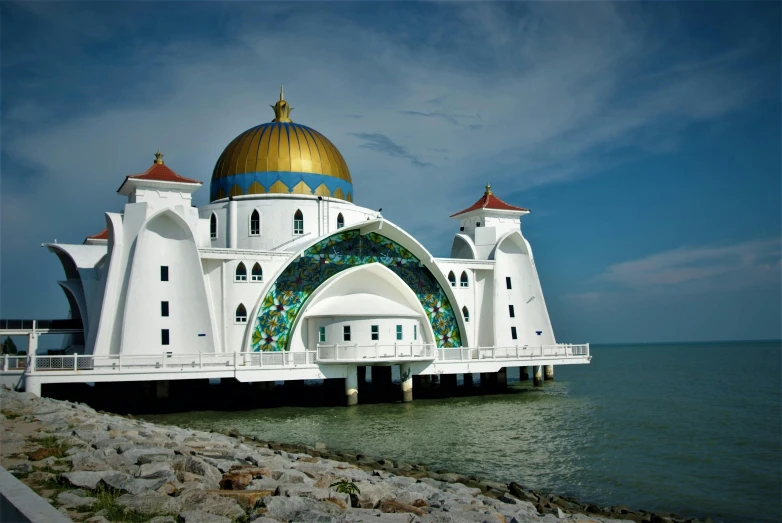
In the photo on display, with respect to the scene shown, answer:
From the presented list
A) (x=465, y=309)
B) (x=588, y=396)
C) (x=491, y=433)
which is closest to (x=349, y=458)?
(x=491, y=433)

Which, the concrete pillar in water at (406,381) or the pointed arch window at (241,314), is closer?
the pointed arch window at (241,314)

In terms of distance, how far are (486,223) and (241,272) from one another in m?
13.4

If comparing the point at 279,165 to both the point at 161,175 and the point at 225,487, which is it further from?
the point at 225,487

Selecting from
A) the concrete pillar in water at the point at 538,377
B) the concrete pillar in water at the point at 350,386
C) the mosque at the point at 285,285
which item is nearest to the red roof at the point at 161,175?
the mosque at the point at 285,285

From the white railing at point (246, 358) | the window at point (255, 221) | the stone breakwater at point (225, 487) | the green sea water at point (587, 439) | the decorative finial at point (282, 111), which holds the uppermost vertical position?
the decorative finial at point (282, 111)

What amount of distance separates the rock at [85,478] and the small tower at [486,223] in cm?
2894

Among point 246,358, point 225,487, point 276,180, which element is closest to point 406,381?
point 246,358

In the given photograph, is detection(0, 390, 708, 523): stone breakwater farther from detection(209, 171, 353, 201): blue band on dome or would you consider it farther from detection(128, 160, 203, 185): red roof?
detection(209, 171, 353, 201): blue band on dome

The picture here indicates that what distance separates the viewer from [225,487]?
10875mm

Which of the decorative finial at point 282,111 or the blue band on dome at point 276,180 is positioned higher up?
the decorative finial at point 282,111

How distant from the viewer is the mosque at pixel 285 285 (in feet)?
91.5

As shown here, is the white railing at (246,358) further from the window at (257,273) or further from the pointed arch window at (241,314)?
the window at (257,273)

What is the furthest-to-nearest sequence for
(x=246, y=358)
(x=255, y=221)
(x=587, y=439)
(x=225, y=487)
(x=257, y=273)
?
(x=255, y=221), (x=257, y=273), (x=246, y=358), (x=587, y=439), (x=225, y=487)

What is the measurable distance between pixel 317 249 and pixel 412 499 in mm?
20919
